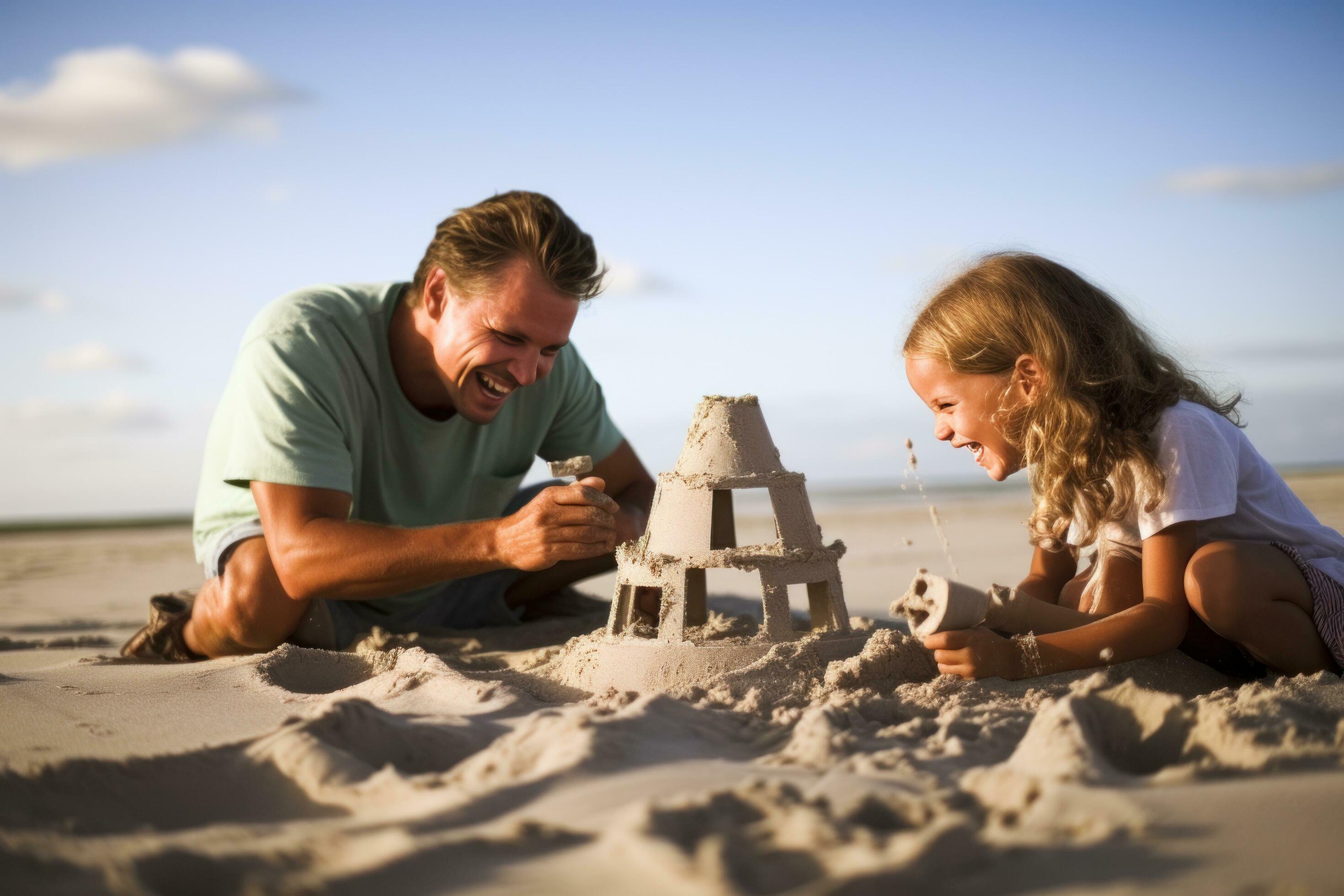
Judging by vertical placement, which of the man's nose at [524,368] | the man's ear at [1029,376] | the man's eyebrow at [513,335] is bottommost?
the man's ear at [1029,376]

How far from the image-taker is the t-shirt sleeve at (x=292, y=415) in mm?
3609

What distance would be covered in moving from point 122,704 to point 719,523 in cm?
207

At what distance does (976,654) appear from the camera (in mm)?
2820

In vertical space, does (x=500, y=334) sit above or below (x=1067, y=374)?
above

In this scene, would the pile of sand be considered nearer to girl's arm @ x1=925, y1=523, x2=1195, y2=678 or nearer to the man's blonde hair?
girl's arm @ x1=925, y1=523, x2=1195, y2=678

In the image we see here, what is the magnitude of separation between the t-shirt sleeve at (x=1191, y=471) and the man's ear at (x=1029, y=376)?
390 mm

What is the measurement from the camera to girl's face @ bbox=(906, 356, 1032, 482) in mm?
3295

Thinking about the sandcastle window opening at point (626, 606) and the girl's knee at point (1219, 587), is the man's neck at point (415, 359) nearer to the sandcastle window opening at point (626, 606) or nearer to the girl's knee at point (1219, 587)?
the sandcastle window opening at point (626, 606)

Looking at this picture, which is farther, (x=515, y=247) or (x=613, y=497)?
(x=613, y=497)

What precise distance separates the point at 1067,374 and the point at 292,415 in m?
2.78

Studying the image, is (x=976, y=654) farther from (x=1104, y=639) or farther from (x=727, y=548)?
(x=727, y=548)

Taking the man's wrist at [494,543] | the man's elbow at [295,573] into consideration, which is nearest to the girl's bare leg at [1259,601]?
the man's wrist at [494,543]

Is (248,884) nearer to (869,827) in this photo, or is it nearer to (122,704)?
(869,827)

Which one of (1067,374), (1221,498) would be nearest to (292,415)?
(1067,374)
